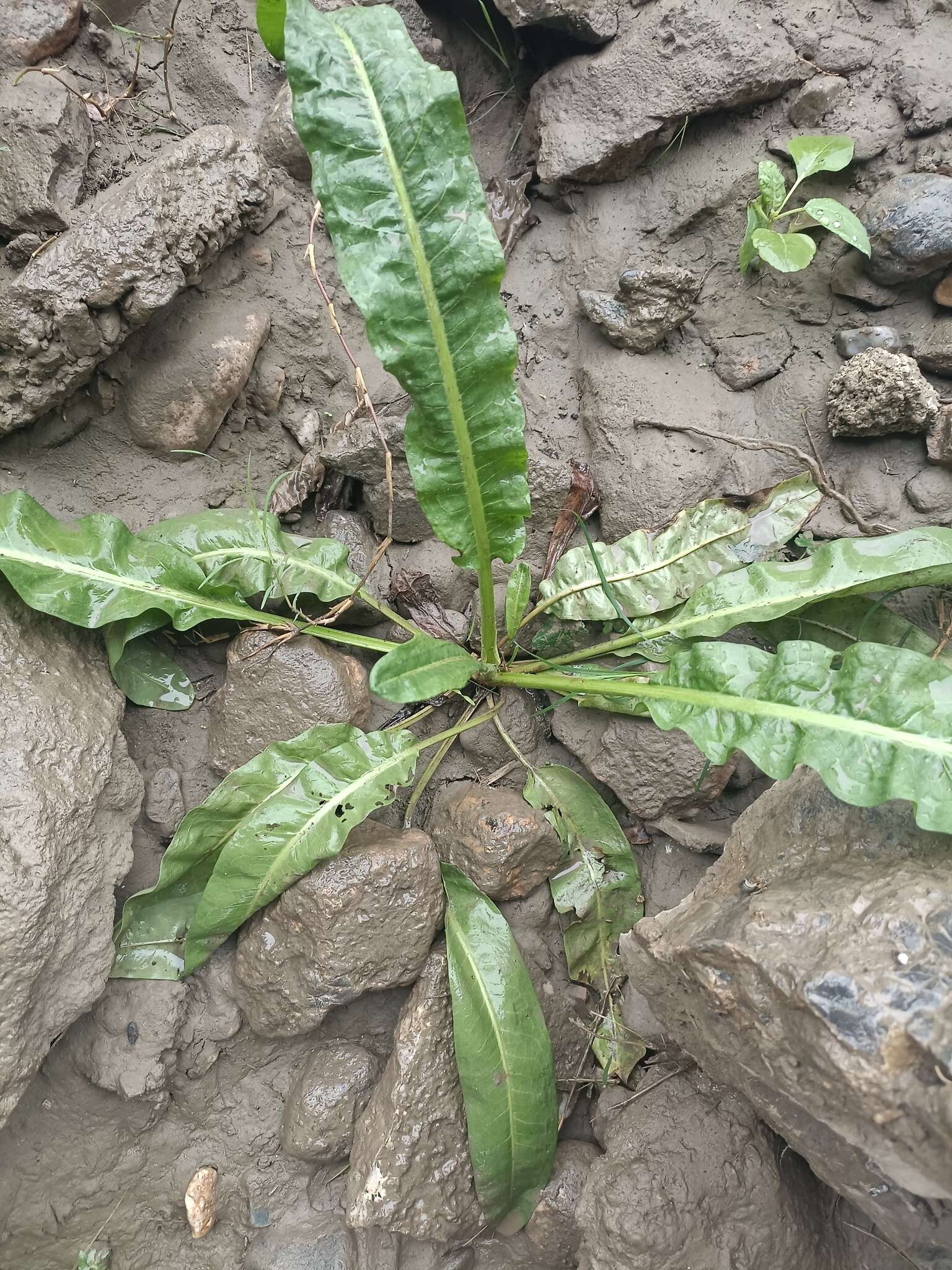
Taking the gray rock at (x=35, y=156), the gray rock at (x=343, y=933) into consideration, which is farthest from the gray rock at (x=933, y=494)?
the gray rock at (x=35, y=156)

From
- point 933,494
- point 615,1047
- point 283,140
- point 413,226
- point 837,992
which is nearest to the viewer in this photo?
point 837,992

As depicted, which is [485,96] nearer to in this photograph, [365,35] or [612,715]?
[365,35]

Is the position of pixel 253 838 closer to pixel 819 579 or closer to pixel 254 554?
pixel 254 554

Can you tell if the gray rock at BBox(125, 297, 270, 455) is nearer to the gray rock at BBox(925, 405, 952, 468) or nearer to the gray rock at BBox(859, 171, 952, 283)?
the gray rock at BBox(859, 171, 952, 283)

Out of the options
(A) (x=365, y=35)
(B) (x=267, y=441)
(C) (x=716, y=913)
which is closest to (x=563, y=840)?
(C) (x=716, y=913)

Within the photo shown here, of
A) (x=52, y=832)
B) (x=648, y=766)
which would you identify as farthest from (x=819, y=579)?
(x=52, y=832)

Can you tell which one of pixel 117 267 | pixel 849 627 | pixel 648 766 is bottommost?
pixel 648 766
